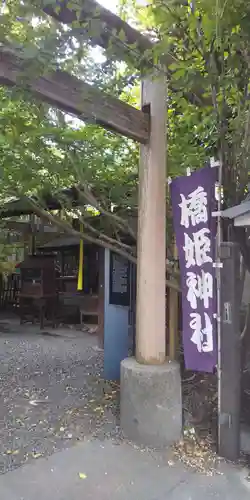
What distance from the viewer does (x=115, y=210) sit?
5938 millimetres

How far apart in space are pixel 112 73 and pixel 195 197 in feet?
4.68

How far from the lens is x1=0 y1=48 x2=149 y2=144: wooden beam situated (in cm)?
330

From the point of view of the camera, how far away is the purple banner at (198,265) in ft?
12.8

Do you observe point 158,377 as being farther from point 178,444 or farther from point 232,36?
point 232,36

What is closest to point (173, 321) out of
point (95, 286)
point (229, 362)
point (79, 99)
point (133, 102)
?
point (229, 362)

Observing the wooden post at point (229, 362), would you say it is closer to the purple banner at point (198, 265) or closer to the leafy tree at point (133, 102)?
the purple banner at point (198, 265)

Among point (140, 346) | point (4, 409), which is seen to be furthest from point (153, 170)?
point (4, 409)

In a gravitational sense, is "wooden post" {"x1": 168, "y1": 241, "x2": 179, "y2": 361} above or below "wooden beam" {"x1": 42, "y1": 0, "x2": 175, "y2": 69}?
below

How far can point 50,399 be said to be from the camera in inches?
206

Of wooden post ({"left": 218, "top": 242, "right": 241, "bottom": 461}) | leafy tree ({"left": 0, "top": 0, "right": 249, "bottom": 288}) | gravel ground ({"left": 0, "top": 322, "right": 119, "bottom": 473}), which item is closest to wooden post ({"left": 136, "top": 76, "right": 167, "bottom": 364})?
leafy tree ({"left": 0, "top": 0, "right": 249, "bottom": 288})

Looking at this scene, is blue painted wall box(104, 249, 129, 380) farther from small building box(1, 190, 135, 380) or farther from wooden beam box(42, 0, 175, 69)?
wooden beam box(42, 0, 175, 69)

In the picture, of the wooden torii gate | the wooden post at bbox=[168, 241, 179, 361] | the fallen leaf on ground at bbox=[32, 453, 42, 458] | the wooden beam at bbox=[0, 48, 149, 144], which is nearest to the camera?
the wooden beam at bbox=[0, 48, 149, 144]

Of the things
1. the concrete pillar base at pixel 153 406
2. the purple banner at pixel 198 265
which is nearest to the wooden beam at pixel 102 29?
the purple banner at pixel 198 265

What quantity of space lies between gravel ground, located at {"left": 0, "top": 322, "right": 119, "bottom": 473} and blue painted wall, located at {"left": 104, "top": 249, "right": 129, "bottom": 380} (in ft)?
0.79
